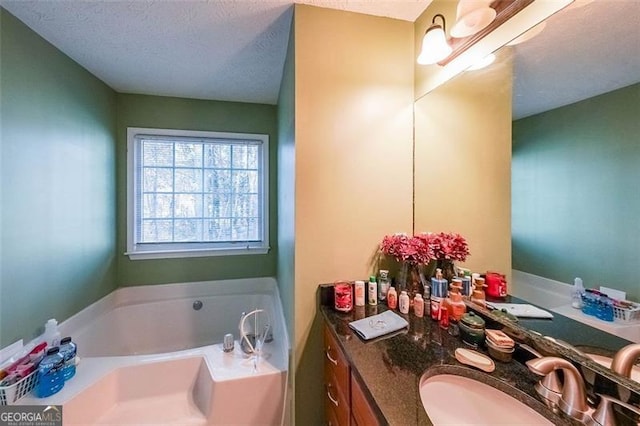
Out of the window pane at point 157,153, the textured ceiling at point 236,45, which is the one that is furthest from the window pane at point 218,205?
the textured ceiling at point 236,45

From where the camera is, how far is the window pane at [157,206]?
7.87ft

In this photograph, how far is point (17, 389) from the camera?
122 centimetres

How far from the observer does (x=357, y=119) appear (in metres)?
1.33

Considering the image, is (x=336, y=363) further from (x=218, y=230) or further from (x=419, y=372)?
(x=218, y=230)

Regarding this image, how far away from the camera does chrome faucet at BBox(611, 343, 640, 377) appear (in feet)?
1.96

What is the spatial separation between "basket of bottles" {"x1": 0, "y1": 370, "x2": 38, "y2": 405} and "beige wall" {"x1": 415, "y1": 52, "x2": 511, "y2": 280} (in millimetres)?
2109

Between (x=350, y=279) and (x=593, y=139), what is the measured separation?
3.35ft

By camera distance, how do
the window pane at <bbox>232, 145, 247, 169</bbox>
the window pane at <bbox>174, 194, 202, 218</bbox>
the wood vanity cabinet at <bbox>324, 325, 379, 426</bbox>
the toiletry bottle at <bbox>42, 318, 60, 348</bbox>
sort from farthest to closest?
the window pane at <bbox>232, 145, 247, 169</bbox>, the window pane at <bbox>174, 194, 202, 218</bbox>, the toiletry bottle at <bbox>42, 318, 60, 348</bbox>, the wood vanity cabinet at <bbox>324, 325, 379, 426</bbox>

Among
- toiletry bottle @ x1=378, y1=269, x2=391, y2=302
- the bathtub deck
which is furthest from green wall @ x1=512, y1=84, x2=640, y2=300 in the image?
the bathtub deck

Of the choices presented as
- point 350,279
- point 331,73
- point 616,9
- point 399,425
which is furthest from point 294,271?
point 616,9

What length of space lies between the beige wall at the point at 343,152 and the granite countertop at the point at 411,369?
1.13 feet

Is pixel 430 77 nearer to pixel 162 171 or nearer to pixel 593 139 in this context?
pixel 593 139

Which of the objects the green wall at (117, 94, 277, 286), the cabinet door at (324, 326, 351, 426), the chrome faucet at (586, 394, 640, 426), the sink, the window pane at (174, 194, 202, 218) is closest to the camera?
the chrome faucet at (586, 394, 640, 426)

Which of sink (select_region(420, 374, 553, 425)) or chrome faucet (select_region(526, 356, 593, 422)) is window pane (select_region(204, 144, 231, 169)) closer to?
sink (select_region(420, 374, 553, 425))
